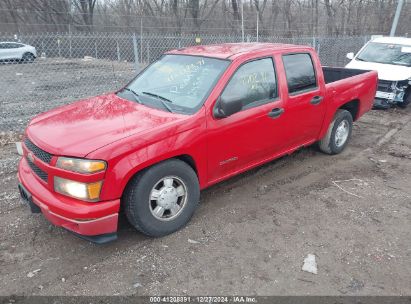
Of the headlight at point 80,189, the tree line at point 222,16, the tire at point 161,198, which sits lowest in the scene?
the tire at point 161,198

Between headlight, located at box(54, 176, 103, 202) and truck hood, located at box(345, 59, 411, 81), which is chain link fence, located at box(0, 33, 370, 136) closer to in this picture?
truck hood, located at box(345, 59, 411, 81)

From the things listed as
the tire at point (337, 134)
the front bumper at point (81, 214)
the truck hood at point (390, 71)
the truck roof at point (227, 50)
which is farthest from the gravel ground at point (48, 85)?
the truck hood at point (390, 71)

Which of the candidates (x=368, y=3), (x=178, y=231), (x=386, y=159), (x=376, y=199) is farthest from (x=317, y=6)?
(x=178, y=231)

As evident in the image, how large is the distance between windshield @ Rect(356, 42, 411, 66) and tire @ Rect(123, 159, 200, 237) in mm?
8350

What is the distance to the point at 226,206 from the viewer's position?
4293 millimetres

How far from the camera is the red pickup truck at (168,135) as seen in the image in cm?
308

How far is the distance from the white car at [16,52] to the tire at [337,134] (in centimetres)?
1969

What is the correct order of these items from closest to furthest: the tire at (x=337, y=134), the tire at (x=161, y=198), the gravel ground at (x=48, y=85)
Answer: the tire at (x=161, y=198), the tire at (x=337, y=134), the gravel ground at (x=48, y=85)

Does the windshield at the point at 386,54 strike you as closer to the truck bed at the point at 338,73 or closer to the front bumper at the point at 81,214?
the truck bed at the point at 338,73

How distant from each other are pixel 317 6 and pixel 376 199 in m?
22.9

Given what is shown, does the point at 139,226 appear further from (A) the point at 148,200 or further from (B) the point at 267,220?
(B) the point at 267,220

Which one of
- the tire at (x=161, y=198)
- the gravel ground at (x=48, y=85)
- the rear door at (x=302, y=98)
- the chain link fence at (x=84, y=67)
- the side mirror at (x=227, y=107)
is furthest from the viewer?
the chain link fence at (x=84, y=67)

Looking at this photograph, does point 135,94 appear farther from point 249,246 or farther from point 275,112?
point 249,246

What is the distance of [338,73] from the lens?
22.2 feet
